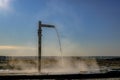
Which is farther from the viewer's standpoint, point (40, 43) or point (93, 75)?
point (40, 43)

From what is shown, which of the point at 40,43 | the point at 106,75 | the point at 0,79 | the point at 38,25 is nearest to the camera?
the point at 0,79

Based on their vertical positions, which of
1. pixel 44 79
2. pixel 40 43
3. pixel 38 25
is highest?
pixel 38 25

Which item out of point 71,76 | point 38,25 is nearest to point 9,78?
point 71,76

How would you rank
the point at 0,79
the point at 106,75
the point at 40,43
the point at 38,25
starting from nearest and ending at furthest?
1. the point at 0,79
2. the point at 106,75
3. the point at 40,43
4. the point at 38,25

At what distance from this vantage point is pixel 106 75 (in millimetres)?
7512

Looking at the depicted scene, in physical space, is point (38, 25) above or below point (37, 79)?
above

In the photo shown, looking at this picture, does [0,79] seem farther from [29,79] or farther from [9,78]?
[29,79]

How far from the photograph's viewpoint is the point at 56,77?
7316 mm

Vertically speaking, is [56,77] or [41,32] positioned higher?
[41,32]

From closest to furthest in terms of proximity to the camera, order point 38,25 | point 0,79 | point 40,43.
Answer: point 0,79
point 40,43
point 38,25

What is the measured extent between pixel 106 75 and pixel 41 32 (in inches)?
467

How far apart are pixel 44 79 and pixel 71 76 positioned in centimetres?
A: 86

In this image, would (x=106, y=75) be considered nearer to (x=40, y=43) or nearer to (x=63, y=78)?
(x=63, y=78)

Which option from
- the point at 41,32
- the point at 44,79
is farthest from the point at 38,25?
the point at 44,79
